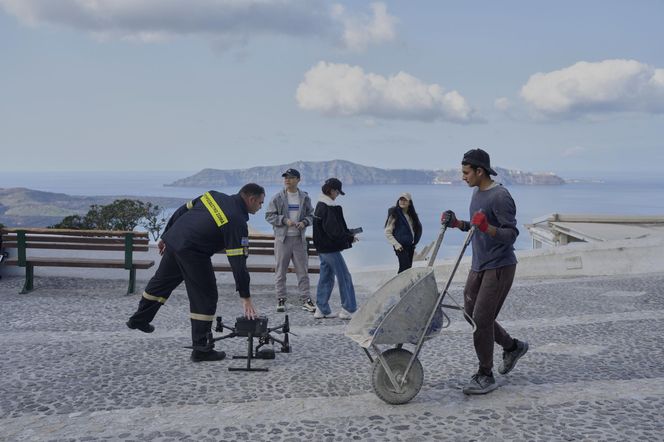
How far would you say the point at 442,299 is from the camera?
14.1ft

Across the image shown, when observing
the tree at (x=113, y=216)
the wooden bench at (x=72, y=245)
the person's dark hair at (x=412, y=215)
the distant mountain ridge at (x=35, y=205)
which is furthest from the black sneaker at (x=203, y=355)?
the distant mountain ridge at (x=35, y=205)

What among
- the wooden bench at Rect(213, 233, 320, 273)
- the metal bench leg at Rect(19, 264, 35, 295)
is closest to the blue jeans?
the wooden bench at Rect(213, 233, 320, 273)

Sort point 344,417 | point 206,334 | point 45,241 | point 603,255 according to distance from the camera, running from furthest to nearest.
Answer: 1. point 603,255
2. point 45,241
3. point 206,334
4. point 344,417

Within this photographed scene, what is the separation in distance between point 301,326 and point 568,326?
3032 millimetres

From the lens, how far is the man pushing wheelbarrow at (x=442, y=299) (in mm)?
4355

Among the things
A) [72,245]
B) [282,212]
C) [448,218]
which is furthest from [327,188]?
[72,245]

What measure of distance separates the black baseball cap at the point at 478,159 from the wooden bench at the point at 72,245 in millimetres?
6134

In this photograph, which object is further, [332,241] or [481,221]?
[332,241]

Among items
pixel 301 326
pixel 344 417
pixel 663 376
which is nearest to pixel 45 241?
pixel 301 326

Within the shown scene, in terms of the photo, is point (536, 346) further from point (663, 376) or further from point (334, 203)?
point (334, 203)

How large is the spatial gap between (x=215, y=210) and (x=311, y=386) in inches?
66.1

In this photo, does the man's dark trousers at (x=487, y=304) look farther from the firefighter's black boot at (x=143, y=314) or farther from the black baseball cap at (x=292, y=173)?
the black baseball cap at (x=292, y=173)

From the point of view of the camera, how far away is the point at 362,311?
447cm

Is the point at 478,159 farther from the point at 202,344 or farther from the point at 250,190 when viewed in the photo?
the point at 202,344
